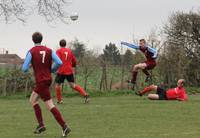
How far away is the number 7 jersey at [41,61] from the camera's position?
35.3 feet

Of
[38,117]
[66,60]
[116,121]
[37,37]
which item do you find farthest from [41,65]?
[66,60]

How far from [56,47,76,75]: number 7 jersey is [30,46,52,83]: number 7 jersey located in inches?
269

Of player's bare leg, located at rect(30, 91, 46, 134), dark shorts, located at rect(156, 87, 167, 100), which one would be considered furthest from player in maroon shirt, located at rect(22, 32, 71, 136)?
dark shorts, located at rect(156, 87, 167, 100)

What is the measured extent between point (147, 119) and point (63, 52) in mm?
5084

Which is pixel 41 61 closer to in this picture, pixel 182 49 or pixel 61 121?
pixel 61 121

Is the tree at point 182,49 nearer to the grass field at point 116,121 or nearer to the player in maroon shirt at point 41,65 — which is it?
the grass field at point 116,121

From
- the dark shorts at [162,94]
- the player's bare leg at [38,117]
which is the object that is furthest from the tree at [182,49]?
the player's bare leg at [38,117]

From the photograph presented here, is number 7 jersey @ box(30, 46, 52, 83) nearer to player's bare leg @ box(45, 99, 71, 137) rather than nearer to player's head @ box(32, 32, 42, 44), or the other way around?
player's head @ box(32, 32, 42, 44)

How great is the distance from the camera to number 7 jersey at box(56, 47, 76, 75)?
17703mm

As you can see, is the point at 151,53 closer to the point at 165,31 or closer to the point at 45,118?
the point at 45,118

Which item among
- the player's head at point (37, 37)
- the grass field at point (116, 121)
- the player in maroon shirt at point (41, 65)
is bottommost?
the grass field at point (116, 121)

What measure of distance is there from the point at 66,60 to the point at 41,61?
6.99 meters

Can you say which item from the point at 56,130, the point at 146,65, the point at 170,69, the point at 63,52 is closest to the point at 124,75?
the point at 170,69

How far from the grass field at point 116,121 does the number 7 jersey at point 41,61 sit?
1183mm
